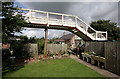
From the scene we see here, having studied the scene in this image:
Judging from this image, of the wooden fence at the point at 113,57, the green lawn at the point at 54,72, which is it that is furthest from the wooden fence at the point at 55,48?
the wooden fence at the point at 113,57

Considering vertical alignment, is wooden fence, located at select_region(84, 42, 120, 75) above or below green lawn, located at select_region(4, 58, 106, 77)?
above

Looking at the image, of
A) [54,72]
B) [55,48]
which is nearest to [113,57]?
[54,72]

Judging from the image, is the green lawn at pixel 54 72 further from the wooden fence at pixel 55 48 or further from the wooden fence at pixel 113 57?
the wooden fence at pixel 55 48

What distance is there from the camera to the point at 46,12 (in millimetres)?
7789

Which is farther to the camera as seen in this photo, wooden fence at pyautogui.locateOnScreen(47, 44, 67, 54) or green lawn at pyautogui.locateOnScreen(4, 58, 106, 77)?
wooden fence at pyautogui.locateOnScreen(47, 44, 67, 54)

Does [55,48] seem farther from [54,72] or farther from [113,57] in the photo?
[113,57]

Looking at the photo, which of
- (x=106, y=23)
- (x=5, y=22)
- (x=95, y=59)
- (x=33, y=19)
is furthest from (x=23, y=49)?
(x=106, y=23)

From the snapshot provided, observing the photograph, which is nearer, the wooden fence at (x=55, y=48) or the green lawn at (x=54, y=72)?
the green lawn at (x=54, y=72)

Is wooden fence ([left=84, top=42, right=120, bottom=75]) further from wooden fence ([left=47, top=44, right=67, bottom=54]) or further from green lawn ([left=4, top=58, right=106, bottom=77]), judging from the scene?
wooden fence ([left=47, top=44, right=67, bottom=54])

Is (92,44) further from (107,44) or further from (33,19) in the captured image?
(33,19)

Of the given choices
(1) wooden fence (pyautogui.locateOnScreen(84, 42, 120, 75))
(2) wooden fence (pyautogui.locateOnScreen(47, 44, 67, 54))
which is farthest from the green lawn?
(2) wooden fence (pyautogui.locateOnScreen(47, 44, 67, 54))

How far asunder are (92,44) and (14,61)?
8.21 meters

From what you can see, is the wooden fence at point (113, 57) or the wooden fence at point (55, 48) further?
the wooden fence at point (55, 48)

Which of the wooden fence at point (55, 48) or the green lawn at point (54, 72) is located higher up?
the wooden fence at point (55, 48)
